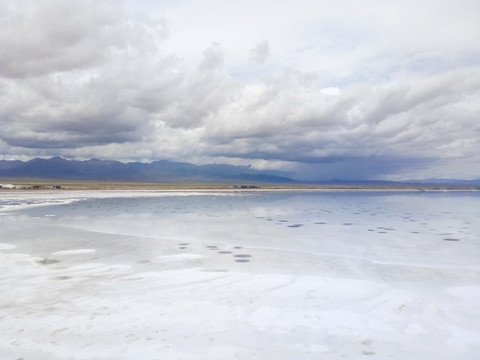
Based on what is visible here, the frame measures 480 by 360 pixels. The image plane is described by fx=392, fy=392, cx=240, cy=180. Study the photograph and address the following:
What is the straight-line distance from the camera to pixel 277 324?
625 centimetres

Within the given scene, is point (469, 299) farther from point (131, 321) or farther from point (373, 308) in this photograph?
point (131, 321)

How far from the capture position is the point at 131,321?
632 centimetres

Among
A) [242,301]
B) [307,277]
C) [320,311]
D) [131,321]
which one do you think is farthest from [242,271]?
[131,321]

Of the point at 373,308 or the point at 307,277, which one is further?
the point at 307,277

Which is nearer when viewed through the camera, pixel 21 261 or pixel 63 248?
pixel 21 261

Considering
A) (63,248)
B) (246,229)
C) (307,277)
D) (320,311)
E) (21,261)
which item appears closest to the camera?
(320,311)

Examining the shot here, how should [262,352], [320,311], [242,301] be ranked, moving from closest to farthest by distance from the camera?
[262,352]
[320,311]
[242,301]

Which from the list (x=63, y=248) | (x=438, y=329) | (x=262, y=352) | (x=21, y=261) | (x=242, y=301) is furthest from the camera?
(x=63, y=248)

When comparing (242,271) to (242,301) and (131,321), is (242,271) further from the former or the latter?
Result: (131,321)

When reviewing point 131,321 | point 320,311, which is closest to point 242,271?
point 320,311

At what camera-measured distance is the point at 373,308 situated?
23.1 ft

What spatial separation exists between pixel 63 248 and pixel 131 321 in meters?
8.15

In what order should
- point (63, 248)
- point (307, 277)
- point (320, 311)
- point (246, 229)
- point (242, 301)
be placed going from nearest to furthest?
point (320, 311) → point (242, 301) → point (307, 277) → point (63, 248) → point (246, 229)

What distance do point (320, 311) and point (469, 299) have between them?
3.14 m
